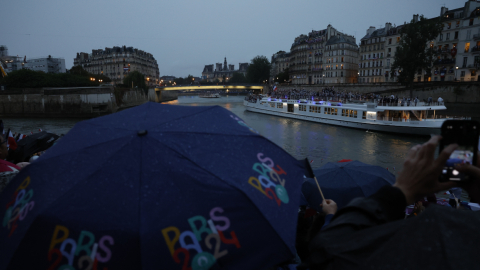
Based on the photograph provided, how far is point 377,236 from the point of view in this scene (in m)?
0.83

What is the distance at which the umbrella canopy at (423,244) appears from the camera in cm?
72

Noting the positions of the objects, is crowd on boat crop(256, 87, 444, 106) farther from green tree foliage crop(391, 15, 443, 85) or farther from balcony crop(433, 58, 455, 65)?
balcony crop(433, 58, 455, 65)

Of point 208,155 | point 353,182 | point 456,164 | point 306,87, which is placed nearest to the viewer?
point 456,164

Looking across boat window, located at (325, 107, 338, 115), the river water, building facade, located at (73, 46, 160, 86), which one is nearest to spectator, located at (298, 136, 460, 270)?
the river water

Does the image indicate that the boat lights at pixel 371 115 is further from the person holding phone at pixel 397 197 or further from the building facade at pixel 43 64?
the building facade at pixel 43 64

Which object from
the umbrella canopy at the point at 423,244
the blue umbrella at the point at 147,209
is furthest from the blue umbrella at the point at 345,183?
the umbrella canopy at the point at 423,244

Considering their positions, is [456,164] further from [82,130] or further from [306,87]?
[306,87]

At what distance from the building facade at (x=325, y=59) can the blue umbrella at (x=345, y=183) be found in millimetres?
63722

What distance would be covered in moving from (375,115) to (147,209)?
25.8 meters

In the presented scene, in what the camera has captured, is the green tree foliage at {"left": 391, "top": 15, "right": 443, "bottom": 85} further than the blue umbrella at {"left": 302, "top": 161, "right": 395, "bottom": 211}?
Yes

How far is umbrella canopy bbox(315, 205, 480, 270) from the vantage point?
2.35 ft

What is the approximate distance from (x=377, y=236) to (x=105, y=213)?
4.52ft

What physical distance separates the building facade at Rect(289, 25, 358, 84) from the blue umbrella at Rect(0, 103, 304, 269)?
67.6 meters

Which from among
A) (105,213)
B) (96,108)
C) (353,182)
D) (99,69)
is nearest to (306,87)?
(96,108)
